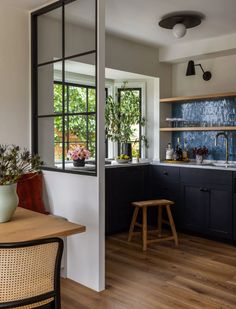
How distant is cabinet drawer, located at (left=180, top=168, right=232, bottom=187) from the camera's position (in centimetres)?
383

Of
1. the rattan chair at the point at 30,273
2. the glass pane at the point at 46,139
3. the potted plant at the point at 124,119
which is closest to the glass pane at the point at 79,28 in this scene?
the glass pane at the point at 46,139

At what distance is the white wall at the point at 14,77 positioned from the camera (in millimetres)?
3170

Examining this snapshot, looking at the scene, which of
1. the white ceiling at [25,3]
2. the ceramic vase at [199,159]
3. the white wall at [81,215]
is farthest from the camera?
the ceramic vase at [199,159]

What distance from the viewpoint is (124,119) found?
191 inches

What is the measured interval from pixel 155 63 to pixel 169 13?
1.34 meters

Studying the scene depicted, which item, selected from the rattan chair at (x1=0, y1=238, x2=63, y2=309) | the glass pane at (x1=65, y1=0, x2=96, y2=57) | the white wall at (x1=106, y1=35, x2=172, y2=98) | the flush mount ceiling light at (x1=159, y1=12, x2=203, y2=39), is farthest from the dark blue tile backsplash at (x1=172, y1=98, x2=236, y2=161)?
the rattan chair at (x1=0, y1=238, x2=63, y2=309)

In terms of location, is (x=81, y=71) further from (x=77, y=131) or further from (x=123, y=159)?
(x=123, y=159)

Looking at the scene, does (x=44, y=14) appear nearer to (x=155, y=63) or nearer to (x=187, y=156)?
(x=155, y=63)

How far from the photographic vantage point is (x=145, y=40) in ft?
14.4

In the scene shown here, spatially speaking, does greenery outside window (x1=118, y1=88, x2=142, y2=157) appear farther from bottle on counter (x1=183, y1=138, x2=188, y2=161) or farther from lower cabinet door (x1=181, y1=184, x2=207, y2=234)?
lower cabinet door (x1=181, y1=184, x2=207, y2=234)

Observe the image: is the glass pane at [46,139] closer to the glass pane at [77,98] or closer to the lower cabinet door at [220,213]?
the glass pane at [77,98]

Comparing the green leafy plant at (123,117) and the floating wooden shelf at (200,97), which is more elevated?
the floating wooden shelf at (200,97)

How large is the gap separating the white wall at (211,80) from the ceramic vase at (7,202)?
3.34 m

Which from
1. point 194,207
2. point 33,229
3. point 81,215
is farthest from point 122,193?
point 33,229
